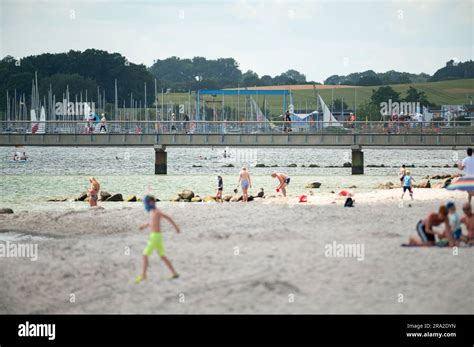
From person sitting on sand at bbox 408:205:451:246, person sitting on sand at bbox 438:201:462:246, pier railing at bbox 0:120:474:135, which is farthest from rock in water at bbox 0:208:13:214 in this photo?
pier railing at bbox 0:120:474:135

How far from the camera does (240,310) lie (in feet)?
70.4

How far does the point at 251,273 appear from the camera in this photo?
23.7 m

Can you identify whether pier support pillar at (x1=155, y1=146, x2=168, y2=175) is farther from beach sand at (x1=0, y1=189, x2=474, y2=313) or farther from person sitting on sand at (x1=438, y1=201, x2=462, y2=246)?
person sitting on sand at (x1=438, y1=201, x2=462, y2=246)

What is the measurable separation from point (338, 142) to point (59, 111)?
111526mm

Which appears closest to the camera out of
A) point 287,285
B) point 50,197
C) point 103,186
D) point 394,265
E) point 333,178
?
point 287,285

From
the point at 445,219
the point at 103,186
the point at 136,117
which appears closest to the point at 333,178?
the point at 103,186

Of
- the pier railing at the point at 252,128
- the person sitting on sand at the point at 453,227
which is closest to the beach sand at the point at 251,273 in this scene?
the person sitting on sand at the point at 453,227

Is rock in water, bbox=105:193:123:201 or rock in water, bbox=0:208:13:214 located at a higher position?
rock in water, bbox=0:208:13:214

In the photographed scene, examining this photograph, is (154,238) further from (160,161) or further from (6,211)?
(160,161)

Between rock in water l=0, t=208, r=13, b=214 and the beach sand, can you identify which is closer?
the beach sand

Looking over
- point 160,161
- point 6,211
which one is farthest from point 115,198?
point 160,161

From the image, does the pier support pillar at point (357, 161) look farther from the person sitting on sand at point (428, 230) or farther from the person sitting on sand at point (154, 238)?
the person sitting on sand at point (154, 238)

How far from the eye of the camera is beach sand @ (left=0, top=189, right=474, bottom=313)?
21.8m
